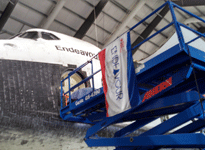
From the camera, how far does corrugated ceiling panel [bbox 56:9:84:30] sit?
53.7 feet

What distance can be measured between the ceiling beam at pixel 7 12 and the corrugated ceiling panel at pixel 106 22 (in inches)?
225

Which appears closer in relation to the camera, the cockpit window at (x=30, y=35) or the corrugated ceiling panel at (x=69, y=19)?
the cockpit window at (x=30, y=35)

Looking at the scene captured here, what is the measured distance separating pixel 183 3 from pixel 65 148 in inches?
451

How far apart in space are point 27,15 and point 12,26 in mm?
1279

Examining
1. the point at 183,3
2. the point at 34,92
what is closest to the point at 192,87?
the point at 34,92

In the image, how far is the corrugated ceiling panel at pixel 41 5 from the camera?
1498cm

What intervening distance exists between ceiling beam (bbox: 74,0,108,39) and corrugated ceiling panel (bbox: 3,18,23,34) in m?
4.02

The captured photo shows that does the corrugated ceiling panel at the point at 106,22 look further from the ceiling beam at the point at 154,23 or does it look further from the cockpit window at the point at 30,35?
the cockpit window at the point at 30,35

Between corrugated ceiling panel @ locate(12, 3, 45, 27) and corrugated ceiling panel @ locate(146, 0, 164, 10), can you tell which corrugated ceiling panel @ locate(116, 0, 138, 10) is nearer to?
corrugated ceiling panel @ locate(146, 0, 164, 10)

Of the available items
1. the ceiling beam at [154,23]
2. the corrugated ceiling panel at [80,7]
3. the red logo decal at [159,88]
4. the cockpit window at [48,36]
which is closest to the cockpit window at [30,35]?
the cockpit window at [48,36]

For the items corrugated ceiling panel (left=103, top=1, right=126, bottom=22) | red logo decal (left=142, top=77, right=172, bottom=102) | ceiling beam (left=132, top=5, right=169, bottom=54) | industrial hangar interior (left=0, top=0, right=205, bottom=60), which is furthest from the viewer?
ceiling beam (left=132, top=5, right=169, bottom=54)

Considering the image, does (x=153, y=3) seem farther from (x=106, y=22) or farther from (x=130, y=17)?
(x=106, y=22)

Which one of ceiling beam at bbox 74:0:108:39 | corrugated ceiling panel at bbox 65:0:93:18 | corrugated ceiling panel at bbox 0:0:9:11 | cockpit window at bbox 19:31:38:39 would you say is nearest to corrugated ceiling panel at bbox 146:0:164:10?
ceiling beam at bbox 74:0:108:39

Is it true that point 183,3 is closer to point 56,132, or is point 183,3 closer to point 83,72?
point 83,72
